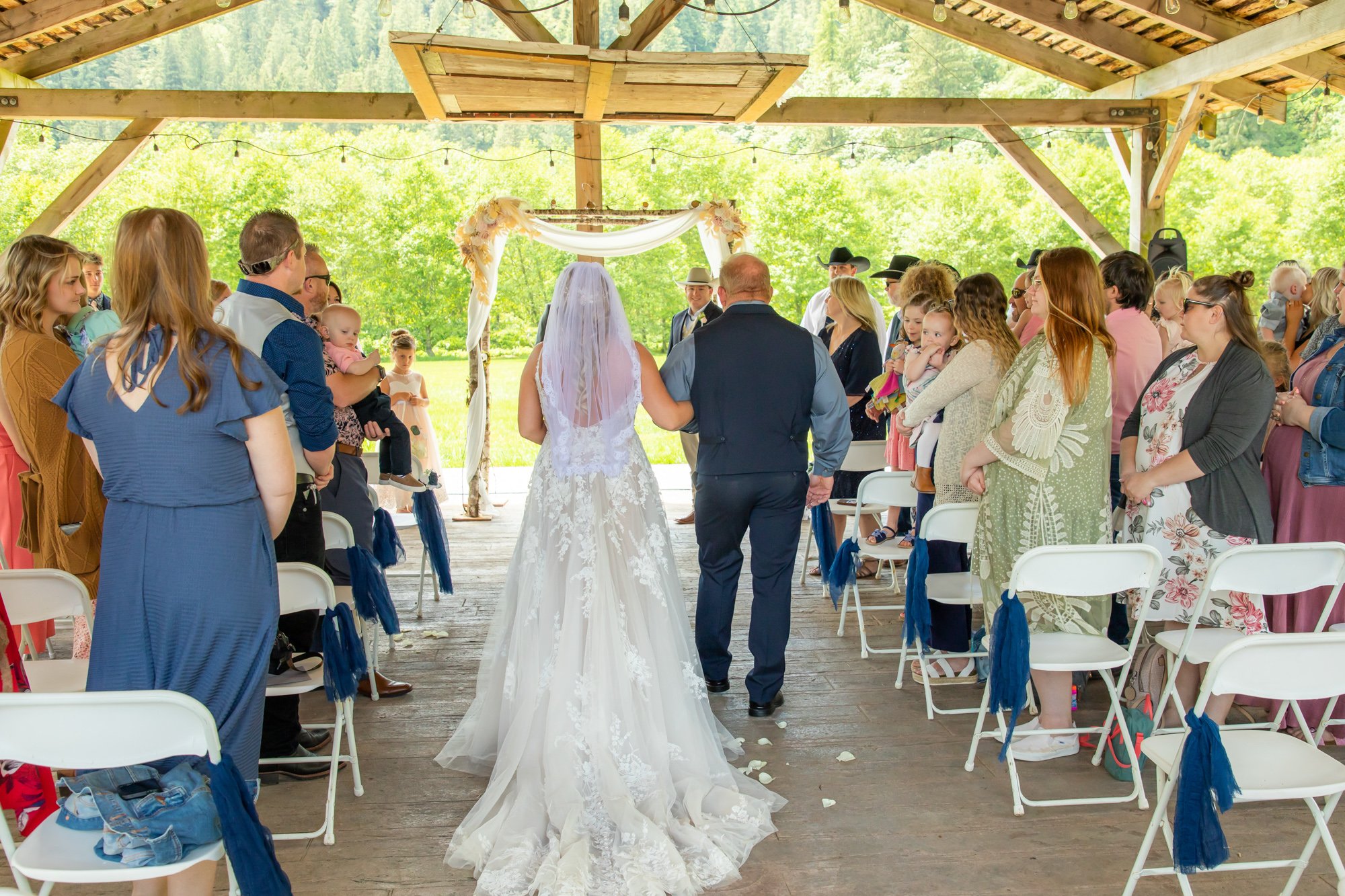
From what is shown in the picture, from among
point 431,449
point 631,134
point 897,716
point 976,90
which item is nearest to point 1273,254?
point 976,90

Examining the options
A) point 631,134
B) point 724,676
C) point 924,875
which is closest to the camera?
point 924,875

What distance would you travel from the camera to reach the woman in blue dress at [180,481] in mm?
2139

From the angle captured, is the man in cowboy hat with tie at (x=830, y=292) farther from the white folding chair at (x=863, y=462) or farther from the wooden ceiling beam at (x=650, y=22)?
the wooden ceiling beam at (x=650, y=22)

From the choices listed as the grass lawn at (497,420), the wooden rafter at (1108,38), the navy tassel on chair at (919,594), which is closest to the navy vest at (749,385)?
the navy tassel on chair at (919,594)

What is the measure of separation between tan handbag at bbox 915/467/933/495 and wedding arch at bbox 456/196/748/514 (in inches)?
166

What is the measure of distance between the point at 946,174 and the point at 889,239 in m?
1.92

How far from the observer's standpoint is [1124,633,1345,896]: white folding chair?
2176 millimetres

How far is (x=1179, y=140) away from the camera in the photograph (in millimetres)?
8695

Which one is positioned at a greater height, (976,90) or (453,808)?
(976,90)

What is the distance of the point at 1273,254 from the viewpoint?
2175 cm

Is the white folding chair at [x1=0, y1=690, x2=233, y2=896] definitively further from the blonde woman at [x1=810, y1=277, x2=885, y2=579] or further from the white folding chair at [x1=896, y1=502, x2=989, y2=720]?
the blonde woman at [x1=810, y1=277, x2=885, y2=579]

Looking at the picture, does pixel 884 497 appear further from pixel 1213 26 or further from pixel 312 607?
pixel 1213 26

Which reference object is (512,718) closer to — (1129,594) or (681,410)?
(681,410)

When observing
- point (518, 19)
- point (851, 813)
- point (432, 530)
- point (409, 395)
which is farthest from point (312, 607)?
point (518, 19)
